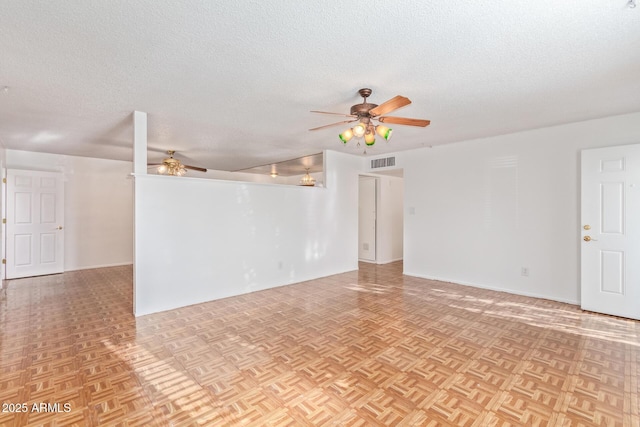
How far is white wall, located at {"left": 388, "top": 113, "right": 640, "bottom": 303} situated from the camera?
4141mm

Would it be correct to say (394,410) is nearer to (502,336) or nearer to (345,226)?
(502,336)

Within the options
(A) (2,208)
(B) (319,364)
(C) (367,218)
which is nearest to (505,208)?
(C) (367,218)

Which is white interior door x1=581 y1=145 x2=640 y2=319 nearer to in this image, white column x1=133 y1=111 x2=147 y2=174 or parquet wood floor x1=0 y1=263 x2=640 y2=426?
parquet wood floor x1=0 y1=263 x2=640 y2=426

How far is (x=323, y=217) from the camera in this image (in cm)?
597

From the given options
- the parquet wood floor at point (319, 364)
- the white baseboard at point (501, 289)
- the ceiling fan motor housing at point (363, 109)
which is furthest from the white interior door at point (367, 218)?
the ceiling fan motor housing at point (363, 109)

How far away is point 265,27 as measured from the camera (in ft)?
6.55

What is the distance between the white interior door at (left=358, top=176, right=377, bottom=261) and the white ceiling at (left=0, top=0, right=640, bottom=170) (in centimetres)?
318

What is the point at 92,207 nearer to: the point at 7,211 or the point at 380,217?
the point at 7,211

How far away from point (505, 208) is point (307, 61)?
13.1ft

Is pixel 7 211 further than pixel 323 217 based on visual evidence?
No

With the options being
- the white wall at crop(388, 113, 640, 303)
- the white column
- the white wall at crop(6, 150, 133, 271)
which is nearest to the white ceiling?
the white column

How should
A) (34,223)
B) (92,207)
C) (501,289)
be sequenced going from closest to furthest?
(501,289) → (34,223) → (92,207)

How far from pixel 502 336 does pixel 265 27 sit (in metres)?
3.49

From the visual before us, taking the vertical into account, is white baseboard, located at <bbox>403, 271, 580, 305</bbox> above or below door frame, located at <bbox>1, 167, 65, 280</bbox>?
below
